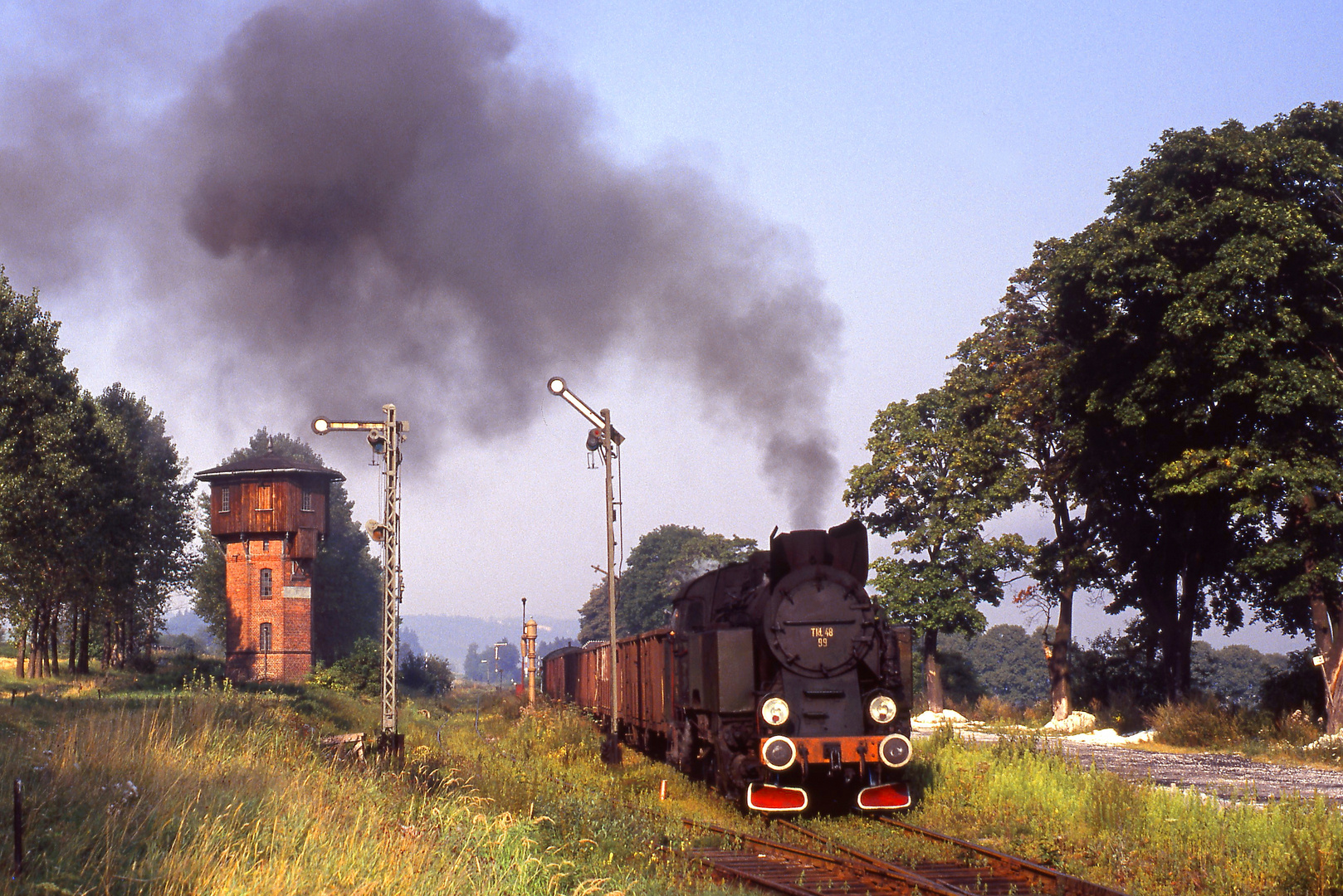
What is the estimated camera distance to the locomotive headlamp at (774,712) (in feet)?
43.5

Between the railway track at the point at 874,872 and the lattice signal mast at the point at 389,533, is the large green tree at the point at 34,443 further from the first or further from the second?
the railway track at the point at 874,872

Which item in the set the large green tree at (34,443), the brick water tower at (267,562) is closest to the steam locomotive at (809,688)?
the large green tree at (34,443)

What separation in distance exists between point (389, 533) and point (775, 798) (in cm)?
886

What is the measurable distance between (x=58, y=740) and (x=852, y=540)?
938 cm

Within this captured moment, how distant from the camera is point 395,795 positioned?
1207cm

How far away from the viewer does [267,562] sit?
56.2 metres

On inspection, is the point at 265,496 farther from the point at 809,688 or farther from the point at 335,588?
the point at 809,688

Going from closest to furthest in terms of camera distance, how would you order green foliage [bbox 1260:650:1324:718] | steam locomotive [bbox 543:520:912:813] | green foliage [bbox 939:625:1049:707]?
1. steam locomotive [bbox 543:520:912:813]
2. green foliage [bbox 1260:650:1324:718]
3. green foliage [bbox 939:625:1049:707]

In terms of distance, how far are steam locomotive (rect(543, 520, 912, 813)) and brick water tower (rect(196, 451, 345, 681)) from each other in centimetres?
4563

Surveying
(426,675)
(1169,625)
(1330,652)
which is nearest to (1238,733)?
(1330,652)

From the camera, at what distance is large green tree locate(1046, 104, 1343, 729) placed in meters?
23.6

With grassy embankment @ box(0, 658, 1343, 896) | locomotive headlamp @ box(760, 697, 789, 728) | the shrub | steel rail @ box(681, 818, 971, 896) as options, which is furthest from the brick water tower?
steel rail @ box(681, 818, 971, 896)

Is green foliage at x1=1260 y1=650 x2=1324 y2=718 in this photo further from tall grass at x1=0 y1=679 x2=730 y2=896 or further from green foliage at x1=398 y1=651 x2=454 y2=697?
green foliage at x1=398 y1=651 x2=454 y2=697

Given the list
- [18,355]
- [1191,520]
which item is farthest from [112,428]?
[1191,520]
